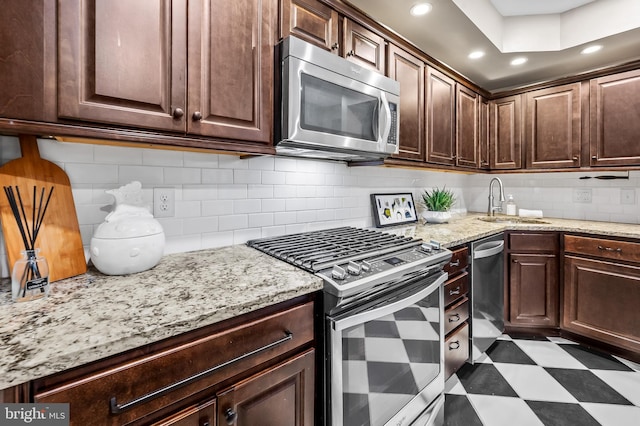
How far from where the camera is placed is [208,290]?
90cm

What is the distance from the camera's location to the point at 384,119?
5.39 feet

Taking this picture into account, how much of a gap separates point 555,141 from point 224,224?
9.42 feet

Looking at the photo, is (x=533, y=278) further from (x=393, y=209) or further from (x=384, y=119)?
(x=384, y=119)

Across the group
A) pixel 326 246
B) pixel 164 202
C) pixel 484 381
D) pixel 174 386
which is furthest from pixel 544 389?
pixel 164 202

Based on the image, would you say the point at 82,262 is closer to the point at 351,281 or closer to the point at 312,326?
the point at 312,326

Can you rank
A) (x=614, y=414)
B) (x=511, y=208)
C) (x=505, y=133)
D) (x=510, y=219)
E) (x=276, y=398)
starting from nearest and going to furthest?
(x=276, y=398), (x=614, y=414), (x=510, y=219), (x=505, y=133), (x=511, y=208)

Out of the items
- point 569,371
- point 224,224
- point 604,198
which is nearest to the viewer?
point 224,224

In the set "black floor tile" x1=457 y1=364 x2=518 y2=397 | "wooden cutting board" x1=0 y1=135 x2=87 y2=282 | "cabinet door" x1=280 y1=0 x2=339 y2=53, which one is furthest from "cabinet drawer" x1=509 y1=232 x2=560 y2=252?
"wooden cutting board" x1=0 y1=135 x2=87 y2=282

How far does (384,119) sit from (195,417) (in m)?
1.53

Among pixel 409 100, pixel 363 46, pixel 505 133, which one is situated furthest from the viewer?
pixel 505 133

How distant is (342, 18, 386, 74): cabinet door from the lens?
158 centimetres

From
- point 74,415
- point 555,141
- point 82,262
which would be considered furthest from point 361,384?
point 555,141

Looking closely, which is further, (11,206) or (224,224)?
(224,224)

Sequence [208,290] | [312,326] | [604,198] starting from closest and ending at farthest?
[208,290] < [312,326] < [604,198]
